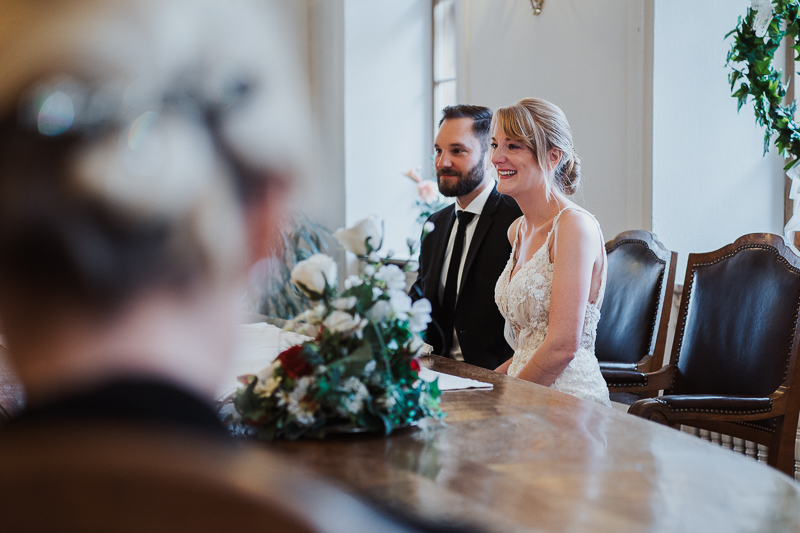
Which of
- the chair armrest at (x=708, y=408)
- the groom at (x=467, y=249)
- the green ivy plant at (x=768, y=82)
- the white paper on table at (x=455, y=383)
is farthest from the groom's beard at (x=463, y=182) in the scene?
the white paper on table at (x=455, y=383)

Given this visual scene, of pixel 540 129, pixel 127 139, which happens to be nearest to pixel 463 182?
pixel 540 129

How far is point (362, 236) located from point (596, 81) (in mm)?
3565

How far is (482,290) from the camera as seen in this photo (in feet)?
10.8

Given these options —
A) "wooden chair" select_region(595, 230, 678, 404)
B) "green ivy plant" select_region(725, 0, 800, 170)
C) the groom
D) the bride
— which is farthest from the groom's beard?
"green ivy plant" select_region(725, 0, 800, 170)

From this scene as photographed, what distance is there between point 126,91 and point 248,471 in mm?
190

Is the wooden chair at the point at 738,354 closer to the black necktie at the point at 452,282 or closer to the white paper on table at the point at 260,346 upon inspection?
the black necktie at the point at 452,282

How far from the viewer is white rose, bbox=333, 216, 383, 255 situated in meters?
1.39

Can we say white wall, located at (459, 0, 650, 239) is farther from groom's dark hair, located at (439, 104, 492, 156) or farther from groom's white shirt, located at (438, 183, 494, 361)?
groom's white shirt, located at (438, 183, 494, 361)

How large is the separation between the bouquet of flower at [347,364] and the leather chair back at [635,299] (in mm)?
2220

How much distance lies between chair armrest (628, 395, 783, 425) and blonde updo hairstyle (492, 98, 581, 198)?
0.92 metres

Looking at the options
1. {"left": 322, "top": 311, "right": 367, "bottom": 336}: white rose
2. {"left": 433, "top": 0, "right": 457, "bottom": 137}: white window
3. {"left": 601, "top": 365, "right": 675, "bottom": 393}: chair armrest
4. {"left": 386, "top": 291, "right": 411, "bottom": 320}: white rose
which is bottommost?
{"left": 601, "top": 365, "right": 675, "bottom": 393}: chair armrest

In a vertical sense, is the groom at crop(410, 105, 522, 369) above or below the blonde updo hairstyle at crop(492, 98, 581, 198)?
below

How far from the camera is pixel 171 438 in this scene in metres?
0.32

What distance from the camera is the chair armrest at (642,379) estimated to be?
3.11 metres
